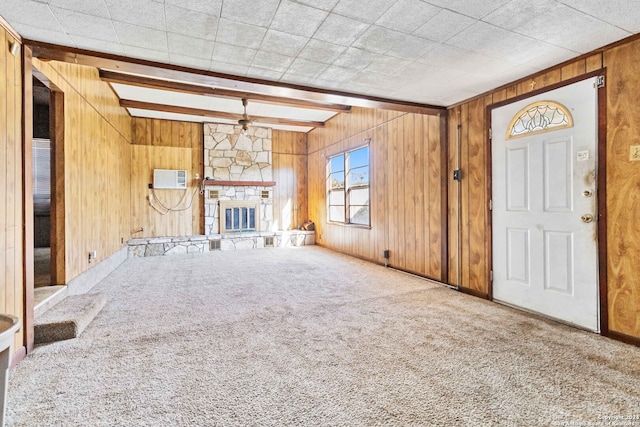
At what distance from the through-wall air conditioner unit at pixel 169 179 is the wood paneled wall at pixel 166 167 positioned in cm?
10

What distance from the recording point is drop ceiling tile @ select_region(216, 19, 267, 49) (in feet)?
Result: 7.22

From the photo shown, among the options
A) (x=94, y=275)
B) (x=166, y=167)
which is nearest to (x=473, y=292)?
(x=94, y=275)

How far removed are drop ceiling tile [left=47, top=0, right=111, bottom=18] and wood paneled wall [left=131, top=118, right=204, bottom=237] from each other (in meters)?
5.44

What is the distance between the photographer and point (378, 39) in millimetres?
2385

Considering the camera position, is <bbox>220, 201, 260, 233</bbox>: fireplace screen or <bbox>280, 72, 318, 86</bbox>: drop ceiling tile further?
<bbox>220, 201, 260, 233</bbox>: fireplace screen

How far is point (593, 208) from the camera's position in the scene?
8.62 feet

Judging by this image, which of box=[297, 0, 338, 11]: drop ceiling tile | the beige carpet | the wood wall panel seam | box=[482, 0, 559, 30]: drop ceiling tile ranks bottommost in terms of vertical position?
the beige carpet

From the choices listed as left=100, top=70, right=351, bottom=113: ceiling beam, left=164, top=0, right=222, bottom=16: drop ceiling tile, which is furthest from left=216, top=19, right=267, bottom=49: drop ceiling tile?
left=100, top=70, right=351, bottom=113: ceiling beam

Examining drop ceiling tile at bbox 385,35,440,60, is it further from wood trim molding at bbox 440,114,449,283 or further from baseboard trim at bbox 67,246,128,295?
baseboard trim at bbox 67,246,128,295

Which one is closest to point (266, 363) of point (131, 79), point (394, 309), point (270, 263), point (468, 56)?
point (394, 309)

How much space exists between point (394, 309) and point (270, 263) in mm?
2928

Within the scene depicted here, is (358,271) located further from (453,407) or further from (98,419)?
(98,419)

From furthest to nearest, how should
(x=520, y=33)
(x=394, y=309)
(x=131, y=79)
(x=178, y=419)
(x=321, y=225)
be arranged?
1. (x=321, y=225)
2. (x=131, y=79)
3. (x=394, y=309)
4. (x=520, y=33)
5. (x=178, y=419)

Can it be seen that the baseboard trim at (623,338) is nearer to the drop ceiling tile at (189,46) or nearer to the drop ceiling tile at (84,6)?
the drop ceiling tile at (189,46)
